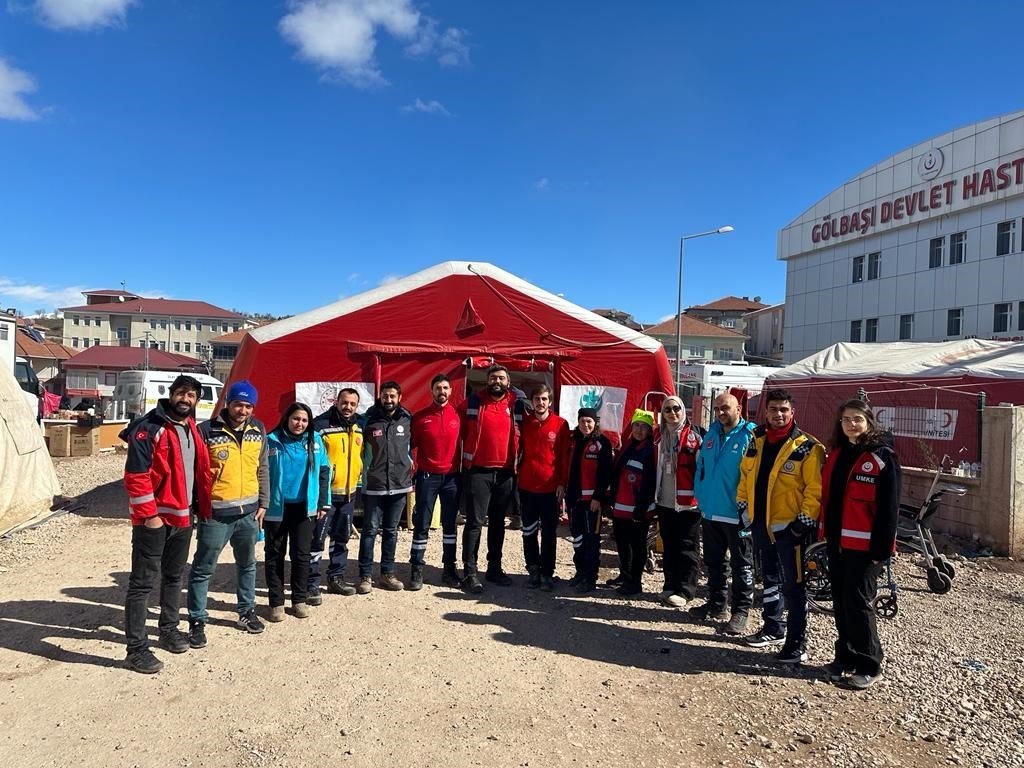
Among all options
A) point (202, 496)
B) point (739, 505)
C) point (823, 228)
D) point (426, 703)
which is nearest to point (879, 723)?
point (739, 505)

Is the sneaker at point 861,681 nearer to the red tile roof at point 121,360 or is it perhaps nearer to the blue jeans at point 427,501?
the blue jeans at point 427,501

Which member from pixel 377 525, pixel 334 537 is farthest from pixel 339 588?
pixel 377 525

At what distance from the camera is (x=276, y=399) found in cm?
785

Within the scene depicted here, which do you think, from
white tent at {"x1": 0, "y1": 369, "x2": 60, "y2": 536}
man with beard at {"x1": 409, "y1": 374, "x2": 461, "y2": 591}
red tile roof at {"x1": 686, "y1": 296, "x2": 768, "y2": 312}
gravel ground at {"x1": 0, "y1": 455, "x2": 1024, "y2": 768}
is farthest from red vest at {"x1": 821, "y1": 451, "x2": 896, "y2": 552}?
red tile roof at {"x1": 686, "y1": 296, "x2": 768, "y2": 312}

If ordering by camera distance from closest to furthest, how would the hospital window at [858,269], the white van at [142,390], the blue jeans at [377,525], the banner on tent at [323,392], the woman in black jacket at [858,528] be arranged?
the woman in black jacket at [858,528] < the blue jeans at [377,525] < the banner on tent at [323,392] < the white van at [142,390] < the hospital window at [858,269]

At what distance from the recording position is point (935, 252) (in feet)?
90.1

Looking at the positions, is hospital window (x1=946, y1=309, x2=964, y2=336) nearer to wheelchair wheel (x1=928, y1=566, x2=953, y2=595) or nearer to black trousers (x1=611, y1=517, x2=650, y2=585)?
wheelchair wheel (x1=928, y1=566, x2=953, y2=595)

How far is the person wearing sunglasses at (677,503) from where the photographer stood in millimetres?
5195

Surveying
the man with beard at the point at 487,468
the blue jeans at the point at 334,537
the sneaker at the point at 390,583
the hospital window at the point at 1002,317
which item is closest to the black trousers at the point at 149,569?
the blue jeans at the point at 334,537

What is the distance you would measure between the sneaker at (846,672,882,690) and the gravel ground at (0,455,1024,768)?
0.18ft

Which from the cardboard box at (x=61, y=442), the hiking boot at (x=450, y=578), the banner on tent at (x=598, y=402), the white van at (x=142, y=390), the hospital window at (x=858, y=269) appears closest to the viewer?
the hiking boot at (x=450, y=578)

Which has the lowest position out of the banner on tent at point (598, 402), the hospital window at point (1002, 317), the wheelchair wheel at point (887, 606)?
the wheelchair wheel at point (887, 606)

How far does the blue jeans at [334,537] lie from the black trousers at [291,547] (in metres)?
0.10

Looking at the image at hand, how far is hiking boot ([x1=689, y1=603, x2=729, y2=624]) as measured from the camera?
491 cm
